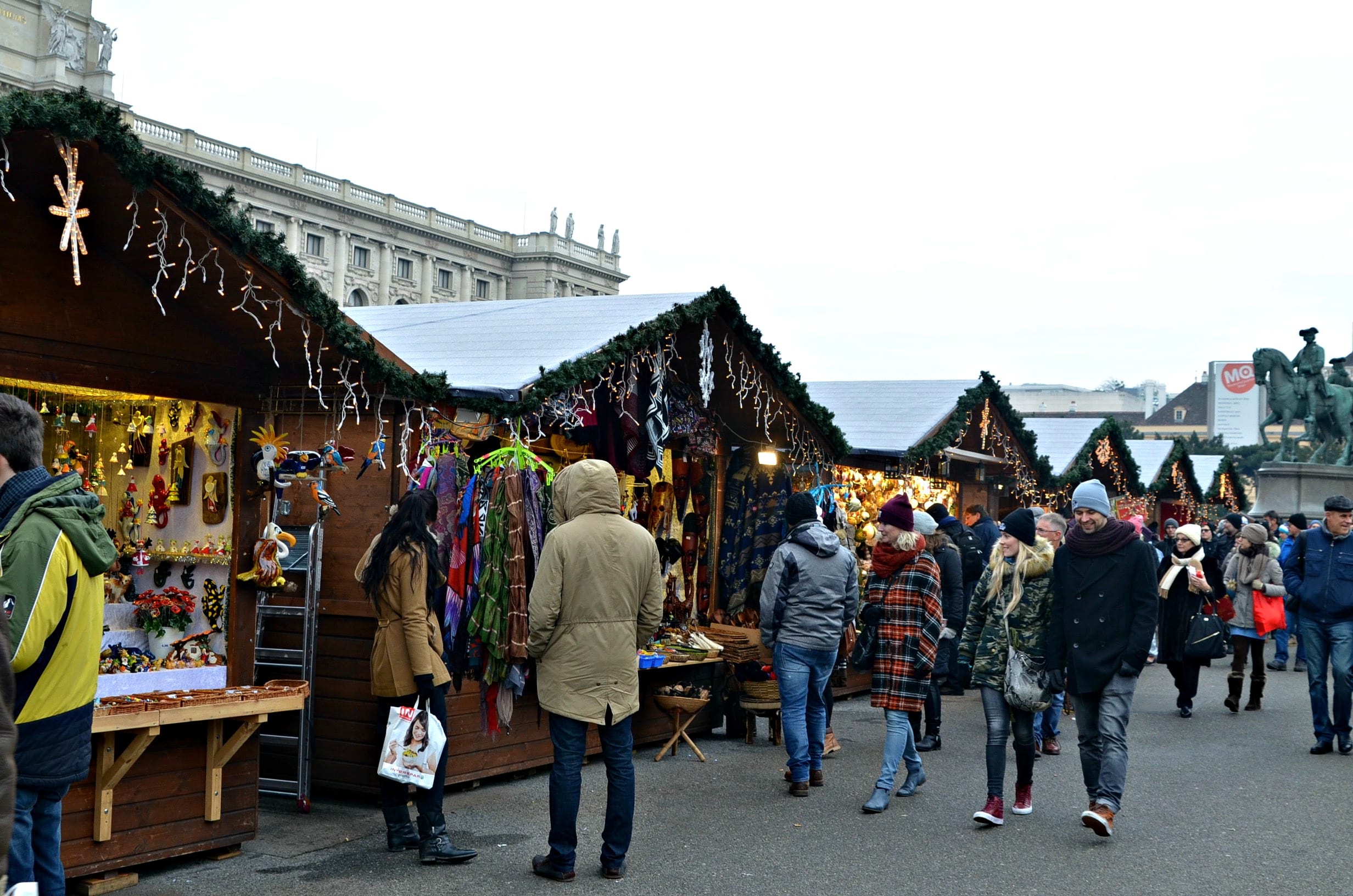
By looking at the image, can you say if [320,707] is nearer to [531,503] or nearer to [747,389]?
[531,503]

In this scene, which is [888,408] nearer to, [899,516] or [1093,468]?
[1093,468]

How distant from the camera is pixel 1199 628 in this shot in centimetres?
1094

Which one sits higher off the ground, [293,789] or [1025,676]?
[1025,676]

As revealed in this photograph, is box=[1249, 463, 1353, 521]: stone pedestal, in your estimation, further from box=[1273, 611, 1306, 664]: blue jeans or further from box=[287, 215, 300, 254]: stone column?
box=[287, 215, 300, 254]: stone column

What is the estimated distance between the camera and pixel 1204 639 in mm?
10883

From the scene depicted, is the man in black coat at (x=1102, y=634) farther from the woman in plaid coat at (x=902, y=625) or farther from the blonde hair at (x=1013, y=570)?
the woman in plaid coat at (x=902, y=625)

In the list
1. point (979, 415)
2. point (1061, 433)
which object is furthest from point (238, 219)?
point (1061, 433)

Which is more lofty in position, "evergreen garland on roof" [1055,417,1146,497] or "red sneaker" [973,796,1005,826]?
"evergreen garland on roof" [1055,417,1146,497]

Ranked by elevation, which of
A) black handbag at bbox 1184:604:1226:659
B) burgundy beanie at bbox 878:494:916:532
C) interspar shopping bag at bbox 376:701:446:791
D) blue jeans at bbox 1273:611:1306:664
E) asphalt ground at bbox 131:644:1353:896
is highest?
burgundy beanie at bbox 878:494:916:532

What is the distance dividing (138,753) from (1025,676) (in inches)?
175

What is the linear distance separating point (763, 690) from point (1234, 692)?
191 inches

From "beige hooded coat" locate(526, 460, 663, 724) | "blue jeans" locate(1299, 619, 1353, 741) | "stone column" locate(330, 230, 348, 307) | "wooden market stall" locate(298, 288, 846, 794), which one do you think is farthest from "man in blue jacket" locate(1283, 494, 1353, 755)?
"stone column" locate(330, 230, 348, 307)

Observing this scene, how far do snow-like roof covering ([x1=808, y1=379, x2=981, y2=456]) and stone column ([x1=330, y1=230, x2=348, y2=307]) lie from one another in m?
55.8

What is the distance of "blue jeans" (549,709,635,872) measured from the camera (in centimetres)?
591
